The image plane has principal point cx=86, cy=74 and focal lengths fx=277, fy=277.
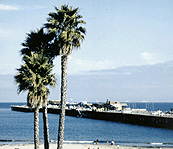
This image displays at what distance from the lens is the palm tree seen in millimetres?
24812

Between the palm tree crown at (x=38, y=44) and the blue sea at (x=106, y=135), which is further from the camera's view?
the blue sea at (x=106, y=135)

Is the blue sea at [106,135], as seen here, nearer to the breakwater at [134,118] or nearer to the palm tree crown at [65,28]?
the breakwater at [134,118]

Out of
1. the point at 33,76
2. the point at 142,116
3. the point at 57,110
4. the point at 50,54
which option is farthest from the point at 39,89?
the point at 57,110

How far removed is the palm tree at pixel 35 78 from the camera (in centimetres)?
2481

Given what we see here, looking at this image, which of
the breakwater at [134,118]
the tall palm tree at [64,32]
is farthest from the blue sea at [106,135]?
the tall palm tree at [64,32]

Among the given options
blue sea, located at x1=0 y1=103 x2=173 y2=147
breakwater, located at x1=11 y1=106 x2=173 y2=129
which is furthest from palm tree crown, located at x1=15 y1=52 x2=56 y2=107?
breakwater, located at x1=11 y1=106 x2=173 y2=129

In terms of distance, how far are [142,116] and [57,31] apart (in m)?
82.4

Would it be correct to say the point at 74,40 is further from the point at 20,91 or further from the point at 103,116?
the point at 103,116

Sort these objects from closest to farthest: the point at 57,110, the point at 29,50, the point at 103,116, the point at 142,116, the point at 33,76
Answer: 1. the point at 33,76
2. the point at 29,50
3. the point at 142,116
4. the point at 103,116
5. the point at 57,110

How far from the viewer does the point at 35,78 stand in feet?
81.7

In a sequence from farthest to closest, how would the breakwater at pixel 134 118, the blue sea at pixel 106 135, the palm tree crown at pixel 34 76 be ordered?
the breakwater at pixel 134 118 → the blue sea at pixel 106 135 → the palm tree crown at pixel 34 76

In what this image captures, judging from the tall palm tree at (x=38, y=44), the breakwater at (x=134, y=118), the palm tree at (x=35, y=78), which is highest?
the tall palm tree at (x=38, y=44)

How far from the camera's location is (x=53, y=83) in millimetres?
25922

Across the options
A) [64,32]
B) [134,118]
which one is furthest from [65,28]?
[134,118]
